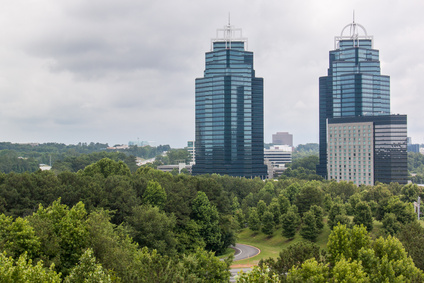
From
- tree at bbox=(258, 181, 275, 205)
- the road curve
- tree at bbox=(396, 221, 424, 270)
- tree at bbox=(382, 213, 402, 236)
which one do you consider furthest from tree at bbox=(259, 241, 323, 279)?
tree at bbox=(258, 181, 275, 205)

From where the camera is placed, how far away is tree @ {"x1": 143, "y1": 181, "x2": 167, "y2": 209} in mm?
88475

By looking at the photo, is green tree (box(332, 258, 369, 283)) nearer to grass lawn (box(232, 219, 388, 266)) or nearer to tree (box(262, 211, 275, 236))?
grass lawn (box(232, 219, 388, 266))

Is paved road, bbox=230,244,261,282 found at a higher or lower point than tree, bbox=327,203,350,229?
lower

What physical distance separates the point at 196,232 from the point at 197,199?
26.3 feet

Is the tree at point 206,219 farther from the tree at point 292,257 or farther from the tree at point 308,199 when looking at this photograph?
the tree at point 292,257

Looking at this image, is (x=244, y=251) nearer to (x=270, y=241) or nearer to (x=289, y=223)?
(x=270, y=241)

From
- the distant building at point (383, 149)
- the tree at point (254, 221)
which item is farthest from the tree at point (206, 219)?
the distant building at point (383, 149)

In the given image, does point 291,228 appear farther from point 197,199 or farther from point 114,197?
point 114,197

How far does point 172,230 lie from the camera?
88.0 metres

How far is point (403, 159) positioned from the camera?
18862cm

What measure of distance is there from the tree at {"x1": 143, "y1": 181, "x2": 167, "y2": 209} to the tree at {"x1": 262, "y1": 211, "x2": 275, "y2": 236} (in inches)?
1376

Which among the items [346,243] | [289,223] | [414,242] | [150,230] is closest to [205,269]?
[346,243]

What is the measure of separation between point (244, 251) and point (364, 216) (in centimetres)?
2826

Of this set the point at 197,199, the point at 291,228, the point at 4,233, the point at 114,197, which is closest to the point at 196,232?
the point at 197,199
